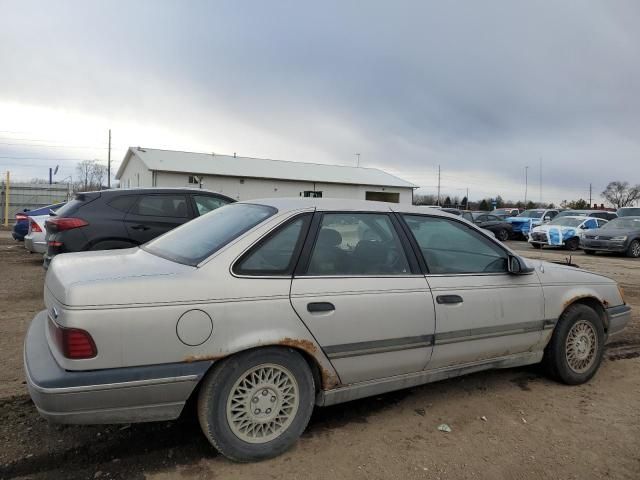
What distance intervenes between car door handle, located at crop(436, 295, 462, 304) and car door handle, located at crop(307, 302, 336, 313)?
866 mm

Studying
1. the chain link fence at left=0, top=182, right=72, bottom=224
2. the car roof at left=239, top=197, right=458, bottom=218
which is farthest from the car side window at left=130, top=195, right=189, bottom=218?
the chain link fence at left=0, top=182, right=72, bottom=224

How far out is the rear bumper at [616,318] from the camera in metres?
4.43

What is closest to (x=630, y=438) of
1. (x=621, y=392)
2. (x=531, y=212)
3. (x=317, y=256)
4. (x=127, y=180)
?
(x=621, y=392)

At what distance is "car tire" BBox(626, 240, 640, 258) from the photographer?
16.6m

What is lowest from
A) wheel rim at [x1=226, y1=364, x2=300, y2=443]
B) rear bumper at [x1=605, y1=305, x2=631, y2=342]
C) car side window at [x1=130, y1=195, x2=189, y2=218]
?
wheel rim at [x1=226, y1=364, x2=300, y2=443]

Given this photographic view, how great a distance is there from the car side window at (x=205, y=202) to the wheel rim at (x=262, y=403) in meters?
4.73

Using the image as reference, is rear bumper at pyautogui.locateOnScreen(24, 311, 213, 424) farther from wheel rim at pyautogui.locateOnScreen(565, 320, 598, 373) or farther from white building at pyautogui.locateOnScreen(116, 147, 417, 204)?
white building at pyautogui.locateOnScreen(116, 147, 417, 204)

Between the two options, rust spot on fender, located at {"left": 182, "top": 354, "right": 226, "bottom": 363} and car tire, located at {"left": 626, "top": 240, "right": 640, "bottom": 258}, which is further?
car tire, located at {"left": 626, "top": 240, "right": 640, "bottom": 258}

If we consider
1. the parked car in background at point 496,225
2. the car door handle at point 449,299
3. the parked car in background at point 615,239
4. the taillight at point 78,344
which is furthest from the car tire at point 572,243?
the taillight at point 78,344

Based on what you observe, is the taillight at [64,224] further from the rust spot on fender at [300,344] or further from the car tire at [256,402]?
the rust spot on fender at [300,344]

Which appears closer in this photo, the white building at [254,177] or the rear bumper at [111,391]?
the rear bumper at [111,391]

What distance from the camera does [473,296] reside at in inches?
138

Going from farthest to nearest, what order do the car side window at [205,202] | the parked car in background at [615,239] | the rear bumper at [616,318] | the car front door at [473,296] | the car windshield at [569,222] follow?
the car windshield at [569,222] < the parked car in background at [615,239] < the car side window at [205,202] < the rear bumper at [616,318] < the car front door at [473,296]

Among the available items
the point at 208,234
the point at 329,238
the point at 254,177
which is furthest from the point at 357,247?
the point at 254,177
